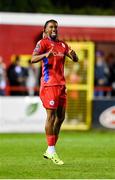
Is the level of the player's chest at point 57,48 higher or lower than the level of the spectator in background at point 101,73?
higher

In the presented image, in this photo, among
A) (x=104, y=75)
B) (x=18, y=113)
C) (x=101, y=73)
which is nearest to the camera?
(x=18, y=113)

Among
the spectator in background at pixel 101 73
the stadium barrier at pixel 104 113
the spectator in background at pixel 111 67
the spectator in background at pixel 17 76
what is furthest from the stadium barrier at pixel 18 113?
the spectator in background at pixel 111 67

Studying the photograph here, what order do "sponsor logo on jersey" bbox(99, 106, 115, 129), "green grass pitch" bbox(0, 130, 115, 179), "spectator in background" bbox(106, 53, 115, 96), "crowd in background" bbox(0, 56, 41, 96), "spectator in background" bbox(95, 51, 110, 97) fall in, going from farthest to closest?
"spectator in background" bbox(106, 53, 115, 96) < "spectator in background" bbox(95, 51, 110, 97) < "crowd in background" bbox(0, 56, 41, 96) < "sponsor logo on jersey" bbox(99, 106, 115, 129) < "green grass pitch" bbox(0, 130, 115, 179)

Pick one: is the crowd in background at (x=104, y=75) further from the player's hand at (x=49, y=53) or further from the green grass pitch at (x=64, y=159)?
the player's hand at (x=49, y=53)

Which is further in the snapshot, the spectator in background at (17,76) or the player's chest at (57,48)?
the spectator in background at (17,76)

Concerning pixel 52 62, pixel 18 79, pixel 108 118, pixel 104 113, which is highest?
pixel 52 62

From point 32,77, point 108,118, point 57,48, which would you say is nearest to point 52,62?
point 57,48

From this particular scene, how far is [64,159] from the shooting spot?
1463cm

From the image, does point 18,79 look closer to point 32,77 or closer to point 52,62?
point 32,77

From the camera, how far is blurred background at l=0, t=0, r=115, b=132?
963 inches

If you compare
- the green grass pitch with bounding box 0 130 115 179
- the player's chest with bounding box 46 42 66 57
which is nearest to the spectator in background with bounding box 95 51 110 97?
the green grass pitch with bounding box 0 130 115 179

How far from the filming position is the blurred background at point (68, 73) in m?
24.5

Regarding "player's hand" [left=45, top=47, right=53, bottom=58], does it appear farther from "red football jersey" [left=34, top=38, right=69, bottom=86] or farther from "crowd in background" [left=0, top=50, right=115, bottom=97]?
"crowd in background" [left=0, top=50, right=115, bottom=97]

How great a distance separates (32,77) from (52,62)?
12.1 metres
